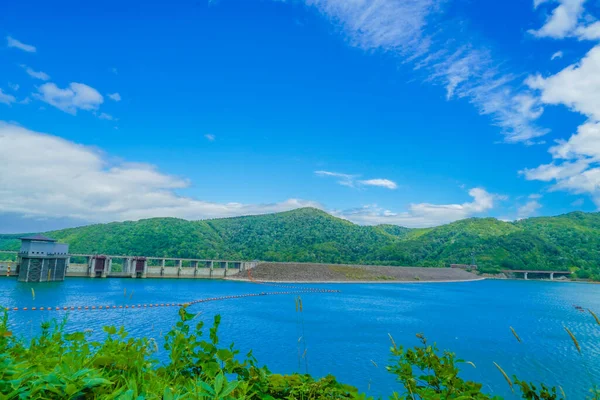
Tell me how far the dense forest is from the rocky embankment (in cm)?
1712

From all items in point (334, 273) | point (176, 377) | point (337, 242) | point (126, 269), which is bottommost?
point (334, 273)

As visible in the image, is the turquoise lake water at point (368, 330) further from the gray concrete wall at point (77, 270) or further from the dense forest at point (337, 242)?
the dense forest at point (337, 242)

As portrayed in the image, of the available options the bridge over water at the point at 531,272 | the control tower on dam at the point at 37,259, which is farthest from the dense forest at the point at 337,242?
the control tower on dam at the point at 37,259

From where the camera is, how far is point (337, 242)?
123 m

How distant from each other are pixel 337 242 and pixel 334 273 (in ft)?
165

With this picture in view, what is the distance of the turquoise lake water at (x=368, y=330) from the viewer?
15.5 meters

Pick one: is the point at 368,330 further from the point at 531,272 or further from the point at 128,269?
the point at 531,272

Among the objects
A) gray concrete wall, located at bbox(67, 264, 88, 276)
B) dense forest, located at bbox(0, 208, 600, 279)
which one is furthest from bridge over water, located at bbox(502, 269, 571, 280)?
gray concrete wall, located at bbox(67, 264, 88, 276)

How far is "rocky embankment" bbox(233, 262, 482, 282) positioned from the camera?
7025 centimetres

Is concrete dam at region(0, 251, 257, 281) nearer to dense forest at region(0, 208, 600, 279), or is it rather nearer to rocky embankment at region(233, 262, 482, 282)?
rocky embankment at region(233, 262, 482, 282)

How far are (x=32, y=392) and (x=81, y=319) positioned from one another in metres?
27.0

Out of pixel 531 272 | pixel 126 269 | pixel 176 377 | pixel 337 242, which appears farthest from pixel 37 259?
pixel 531 272

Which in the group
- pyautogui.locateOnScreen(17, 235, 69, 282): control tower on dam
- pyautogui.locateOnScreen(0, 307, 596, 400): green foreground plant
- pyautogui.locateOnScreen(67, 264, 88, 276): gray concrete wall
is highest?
pyautogui.locateOnScreen(0, 307, 596, 400): green foreground plant

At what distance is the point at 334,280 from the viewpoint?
69.7 m
